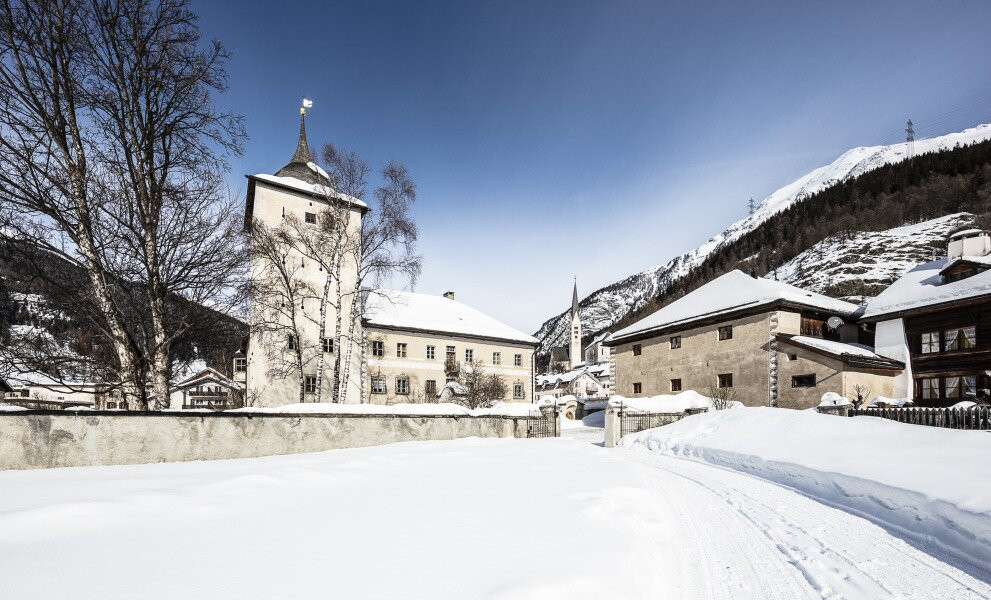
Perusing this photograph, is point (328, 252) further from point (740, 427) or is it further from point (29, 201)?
point (740, 427)

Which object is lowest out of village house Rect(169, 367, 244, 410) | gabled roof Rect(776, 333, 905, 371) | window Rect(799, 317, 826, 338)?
village house Rect(169, 367, 244, 410)

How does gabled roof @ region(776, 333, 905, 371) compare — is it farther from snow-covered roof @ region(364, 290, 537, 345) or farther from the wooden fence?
snow-covered roof @ region(364, 290, 537, 345)

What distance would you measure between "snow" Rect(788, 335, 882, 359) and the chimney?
7.73m

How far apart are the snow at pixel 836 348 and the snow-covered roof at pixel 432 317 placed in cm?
1982

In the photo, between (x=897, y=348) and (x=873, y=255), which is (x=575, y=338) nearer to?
(x=873, y=255)

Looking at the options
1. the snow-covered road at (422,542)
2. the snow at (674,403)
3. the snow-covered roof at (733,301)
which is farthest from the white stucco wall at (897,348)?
the snow-covered road at (422,542)

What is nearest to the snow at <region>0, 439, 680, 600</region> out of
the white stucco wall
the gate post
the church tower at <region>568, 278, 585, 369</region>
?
the gate post

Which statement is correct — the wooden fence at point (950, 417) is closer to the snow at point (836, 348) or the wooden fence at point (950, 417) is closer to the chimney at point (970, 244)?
the snow at point (836, 348)

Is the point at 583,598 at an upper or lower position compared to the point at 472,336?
lower

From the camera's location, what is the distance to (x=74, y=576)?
3432 mm

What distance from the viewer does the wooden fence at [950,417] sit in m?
13.8

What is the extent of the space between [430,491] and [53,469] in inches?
308

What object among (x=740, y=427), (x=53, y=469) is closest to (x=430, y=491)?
(x=53, y=469)

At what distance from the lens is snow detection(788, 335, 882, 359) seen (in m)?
23.6
